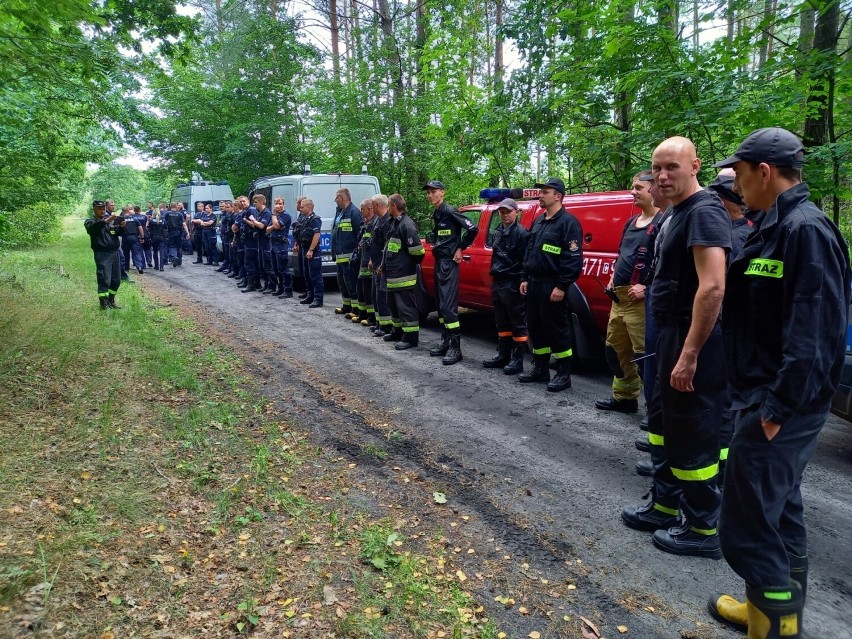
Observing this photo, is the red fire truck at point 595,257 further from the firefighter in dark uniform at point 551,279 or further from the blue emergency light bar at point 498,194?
the blue emergency light bar at point 498,194

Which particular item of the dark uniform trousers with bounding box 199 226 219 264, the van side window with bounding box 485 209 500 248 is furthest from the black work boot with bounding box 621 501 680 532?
the dark uniform trousers with bounding box 199 226 219 264

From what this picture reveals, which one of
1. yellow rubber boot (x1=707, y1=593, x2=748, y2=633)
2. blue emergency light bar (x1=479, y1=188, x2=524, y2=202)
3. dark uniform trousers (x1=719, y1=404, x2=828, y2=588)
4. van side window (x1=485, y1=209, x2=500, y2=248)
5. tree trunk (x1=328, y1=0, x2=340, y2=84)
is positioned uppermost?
tree trunk (x1=328, y1=0, x2=340, y2=84)

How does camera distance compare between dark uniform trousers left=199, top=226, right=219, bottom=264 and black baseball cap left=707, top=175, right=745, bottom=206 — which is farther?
dark uniform trousers left=199, top=226, right=219, bottom=264

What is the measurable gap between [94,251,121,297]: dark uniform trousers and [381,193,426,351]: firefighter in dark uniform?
4932 mm

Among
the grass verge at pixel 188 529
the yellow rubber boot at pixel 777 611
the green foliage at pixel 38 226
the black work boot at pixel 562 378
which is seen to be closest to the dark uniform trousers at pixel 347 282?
the grass verge at pixel 188 529

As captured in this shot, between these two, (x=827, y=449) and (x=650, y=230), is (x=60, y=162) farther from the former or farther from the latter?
(x=827, y=449)

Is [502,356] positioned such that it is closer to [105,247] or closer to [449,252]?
[449,252]

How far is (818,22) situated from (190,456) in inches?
323

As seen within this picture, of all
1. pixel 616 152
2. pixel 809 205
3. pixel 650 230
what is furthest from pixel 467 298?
pixel 809 205

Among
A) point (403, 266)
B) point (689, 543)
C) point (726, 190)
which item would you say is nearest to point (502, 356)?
point (403, 266)

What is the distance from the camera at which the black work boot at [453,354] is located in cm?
698

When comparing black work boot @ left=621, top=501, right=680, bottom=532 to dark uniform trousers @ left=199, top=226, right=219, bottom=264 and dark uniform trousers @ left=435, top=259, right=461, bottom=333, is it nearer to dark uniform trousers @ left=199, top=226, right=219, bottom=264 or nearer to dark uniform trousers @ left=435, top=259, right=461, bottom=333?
dark uniform trousers @ left=435, top=259, right=461, bottom=333

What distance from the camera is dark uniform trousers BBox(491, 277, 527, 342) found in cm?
659

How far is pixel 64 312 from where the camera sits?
8.67 metres
